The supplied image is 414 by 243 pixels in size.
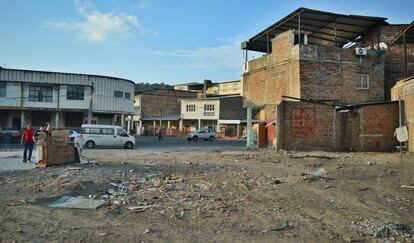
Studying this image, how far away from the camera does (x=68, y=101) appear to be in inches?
1791

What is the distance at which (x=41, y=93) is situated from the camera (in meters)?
44.9

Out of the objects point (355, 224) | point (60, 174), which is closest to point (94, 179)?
point (60, 174)

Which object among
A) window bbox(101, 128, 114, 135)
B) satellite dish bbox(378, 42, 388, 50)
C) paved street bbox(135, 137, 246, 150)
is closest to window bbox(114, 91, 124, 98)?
paved street bbox(135, 137, 246, 150)

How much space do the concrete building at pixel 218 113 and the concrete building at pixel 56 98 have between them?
1916 cm

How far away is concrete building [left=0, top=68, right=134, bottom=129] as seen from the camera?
4356 centimetres

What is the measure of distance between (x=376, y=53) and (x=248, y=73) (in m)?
9.88

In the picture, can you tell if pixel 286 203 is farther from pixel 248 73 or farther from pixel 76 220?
pixel 248 73

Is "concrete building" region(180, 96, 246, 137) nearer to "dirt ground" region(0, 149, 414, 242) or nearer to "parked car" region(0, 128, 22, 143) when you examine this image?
"parked car" region(0, 128, 22, 143)

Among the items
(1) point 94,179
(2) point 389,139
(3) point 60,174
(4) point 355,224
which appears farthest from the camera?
(2) point 389,139

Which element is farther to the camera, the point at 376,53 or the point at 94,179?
the point at 376,53

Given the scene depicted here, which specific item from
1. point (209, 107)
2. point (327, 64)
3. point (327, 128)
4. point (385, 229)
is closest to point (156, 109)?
point (209, 107)

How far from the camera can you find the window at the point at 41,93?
44.4m

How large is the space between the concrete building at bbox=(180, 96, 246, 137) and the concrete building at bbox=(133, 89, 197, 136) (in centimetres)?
335

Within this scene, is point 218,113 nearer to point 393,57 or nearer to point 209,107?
point 209,107
